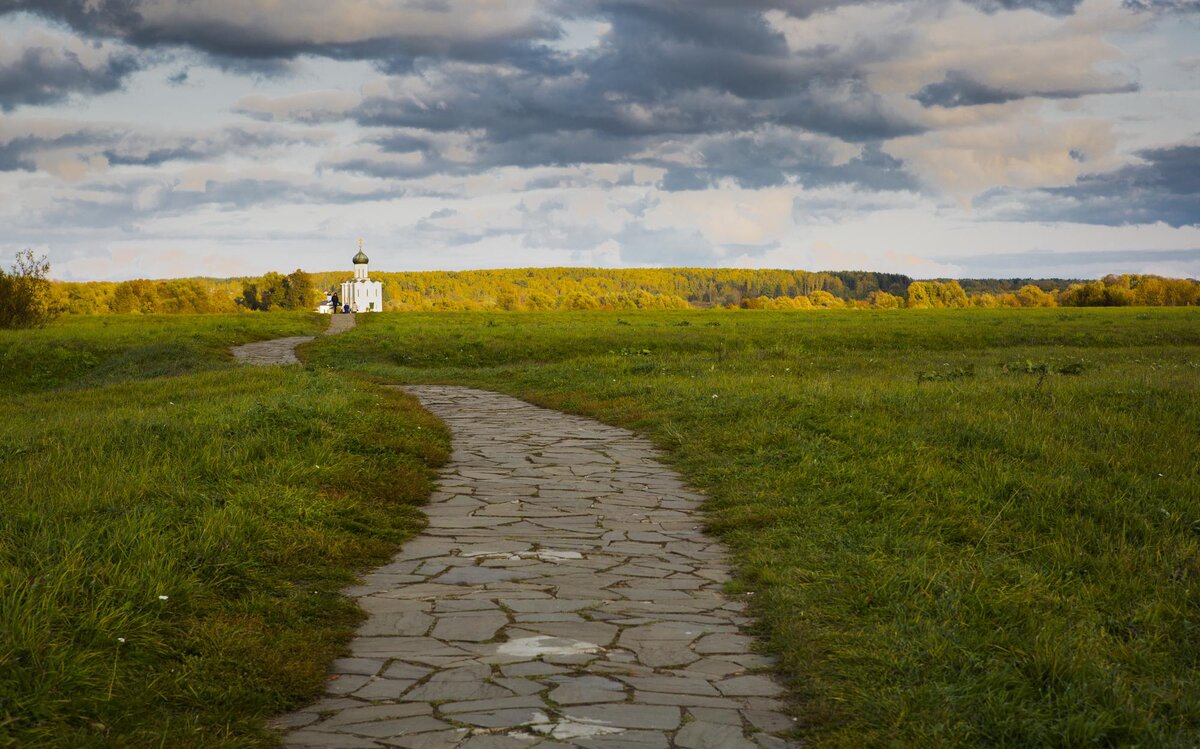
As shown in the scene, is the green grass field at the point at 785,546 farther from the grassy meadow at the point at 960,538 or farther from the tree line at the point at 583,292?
the tree line at the point at 583,292

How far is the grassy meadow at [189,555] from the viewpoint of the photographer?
13.9 ft

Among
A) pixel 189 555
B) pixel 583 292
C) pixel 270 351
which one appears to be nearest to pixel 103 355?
pixel 270 351

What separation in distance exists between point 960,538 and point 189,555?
5.59 metres

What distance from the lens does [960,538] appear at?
24.9 ft

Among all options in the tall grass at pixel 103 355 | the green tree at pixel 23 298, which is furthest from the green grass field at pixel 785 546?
the green tree at pixel 23 298

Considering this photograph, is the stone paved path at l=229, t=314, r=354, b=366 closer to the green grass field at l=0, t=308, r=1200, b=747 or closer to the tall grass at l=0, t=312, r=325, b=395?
the tall grass at l=0, t=312, r=325, b=395

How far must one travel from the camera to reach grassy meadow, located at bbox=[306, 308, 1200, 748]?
4535 mm

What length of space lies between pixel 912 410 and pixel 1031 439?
7.20 feet

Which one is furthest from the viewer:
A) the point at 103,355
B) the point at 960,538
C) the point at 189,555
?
the point at 103,355

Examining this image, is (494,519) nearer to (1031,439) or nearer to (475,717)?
(475,717)

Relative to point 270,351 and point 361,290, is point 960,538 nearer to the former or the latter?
point 270,351

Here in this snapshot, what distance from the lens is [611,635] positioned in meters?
5.57

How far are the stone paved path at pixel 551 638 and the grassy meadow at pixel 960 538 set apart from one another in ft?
1.24

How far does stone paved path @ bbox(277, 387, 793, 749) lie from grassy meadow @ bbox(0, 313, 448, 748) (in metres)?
0.34
